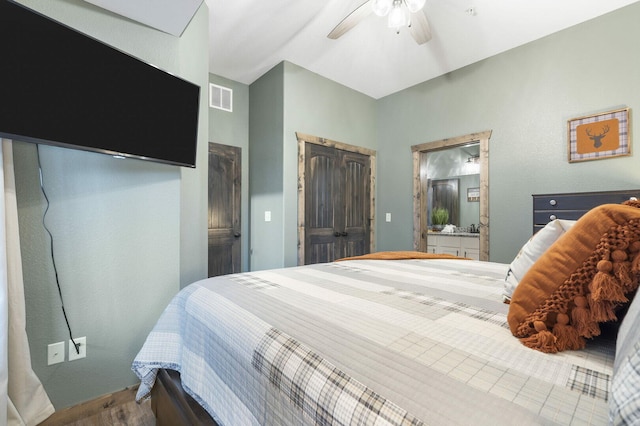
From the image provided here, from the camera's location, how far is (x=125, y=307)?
173cm

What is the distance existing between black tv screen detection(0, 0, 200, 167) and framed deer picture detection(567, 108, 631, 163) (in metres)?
3.23

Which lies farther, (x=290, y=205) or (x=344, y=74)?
(x=344, y=74)

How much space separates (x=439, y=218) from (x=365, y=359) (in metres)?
4.95

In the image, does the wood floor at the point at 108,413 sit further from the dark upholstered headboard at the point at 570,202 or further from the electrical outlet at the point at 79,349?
the dark upholstered headboard at the point at 570,202

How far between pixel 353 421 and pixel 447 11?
3068mm

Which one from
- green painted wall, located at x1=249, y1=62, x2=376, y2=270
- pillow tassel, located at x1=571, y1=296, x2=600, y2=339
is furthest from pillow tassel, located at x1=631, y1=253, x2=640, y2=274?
green painted wall, located at x1=249, y1=62, x2=376, y2=270

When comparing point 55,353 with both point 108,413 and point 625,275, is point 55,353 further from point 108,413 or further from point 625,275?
point 625,275

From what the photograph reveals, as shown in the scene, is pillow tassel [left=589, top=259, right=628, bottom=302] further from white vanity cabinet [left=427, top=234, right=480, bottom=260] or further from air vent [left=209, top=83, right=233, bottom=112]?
white vanity cabinet [left=427, top=234, right=480, bottom=260]

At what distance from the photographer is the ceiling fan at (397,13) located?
2.04m

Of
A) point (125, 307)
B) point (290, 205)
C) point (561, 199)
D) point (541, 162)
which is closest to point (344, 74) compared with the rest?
point (290, 205)

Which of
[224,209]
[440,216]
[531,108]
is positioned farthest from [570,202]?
[224,209]

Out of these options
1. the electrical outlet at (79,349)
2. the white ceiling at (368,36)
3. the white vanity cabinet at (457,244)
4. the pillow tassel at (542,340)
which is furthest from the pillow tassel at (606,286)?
the white vanity cabinet at (457,244)

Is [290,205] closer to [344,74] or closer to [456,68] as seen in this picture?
[344,74]

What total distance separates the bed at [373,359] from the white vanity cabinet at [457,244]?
3197 mm
